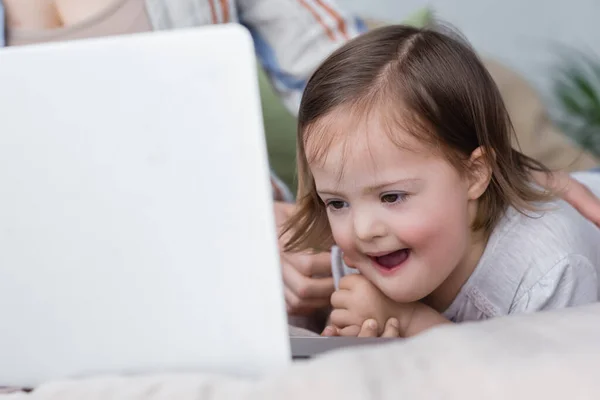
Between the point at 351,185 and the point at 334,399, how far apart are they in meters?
0.48

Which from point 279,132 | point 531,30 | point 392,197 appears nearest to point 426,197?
point 392,197

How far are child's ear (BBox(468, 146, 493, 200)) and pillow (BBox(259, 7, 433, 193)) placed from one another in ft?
1.92

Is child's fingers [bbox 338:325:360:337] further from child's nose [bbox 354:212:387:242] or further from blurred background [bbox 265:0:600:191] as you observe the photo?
blurred background [bbox 265:0:600:191]

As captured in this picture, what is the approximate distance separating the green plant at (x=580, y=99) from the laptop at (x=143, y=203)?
1722mm

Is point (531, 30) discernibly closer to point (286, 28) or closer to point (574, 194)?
point (286, 28)

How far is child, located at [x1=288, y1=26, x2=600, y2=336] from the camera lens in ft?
2.96

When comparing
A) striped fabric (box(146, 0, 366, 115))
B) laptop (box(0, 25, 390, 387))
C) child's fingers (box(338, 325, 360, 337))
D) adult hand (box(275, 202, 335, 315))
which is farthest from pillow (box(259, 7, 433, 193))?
laptop (box(0, 25, 390, 387))

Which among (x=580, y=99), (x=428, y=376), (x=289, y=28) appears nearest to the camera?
(x=428, y=376)

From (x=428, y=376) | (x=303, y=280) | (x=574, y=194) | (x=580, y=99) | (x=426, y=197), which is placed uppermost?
(x=428, y=376)

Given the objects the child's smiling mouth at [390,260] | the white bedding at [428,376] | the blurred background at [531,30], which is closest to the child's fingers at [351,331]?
the child's smiling mouth at [390,260]

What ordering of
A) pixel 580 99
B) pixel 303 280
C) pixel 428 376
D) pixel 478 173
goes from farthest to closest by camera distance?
pixel 580 99 → pixel 303 280 → pixel 478 173 → pixel 428 376

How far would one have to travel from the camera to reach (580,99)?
6.88ft

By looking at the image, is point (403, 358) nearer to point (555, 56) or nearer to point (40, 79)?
point (40, 79)

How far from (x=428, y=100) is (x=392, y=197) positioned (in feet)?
0.43
